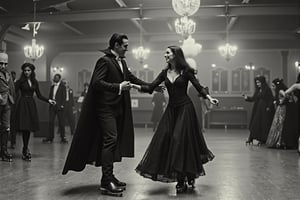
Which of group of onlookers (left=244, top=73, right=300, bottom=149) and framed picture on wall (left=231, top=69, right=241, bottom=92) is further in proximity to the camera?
framed picture on wall (left=231, top=69, right=241, bottom=92)

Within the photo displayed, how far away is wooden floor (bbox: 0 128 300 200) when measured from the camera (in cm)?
325

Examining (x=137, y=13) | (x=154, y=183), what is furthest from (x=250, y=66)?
(x=154, y=183)

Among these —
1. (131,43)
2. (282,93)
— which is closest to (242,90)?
(131,43)

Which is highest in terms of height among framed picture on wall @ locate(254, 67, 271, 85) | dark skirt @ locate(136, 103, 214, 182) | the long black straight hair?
framed picture on wall @ locate(254, 67, 271, 85)

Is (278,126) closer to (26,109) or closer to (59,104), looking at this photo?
(59,104)

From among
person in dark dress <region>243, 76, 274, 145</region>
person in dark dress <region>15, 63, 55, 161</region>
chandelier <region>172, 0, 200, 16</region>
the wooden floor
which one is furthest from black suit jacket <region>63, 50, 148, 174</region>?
person in dark dress <region>243, 76, 274, 145</region>

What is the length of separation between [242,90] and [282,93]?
29.2 feet

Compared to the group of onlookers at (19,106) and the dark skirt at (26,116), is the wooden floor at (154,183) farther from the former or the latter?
the dark skirt at (26,116)

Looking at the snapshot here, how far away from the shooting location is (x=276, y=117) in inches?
296

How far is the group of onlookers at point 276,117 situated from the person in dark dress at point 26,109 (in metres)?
4.23

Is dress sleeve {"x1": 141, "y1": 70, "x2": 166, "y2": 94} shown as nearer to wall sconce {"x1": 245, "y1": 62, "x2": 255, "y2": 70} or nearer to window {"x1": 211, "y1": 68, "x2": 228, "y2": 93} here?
window {"x1": 211, "y1": 68, "x2": 228, "y2": 93}

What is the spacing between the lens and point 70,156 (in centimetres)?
333

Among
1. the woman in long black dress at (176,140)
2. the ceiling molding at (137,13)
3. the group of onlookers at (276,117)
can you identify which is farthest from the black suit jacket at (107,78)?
the ceiling molding at (137,13)

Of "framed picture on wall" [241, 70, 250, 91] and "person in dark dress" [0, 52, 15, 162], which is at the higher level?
"framed picture on wall" [241, 70, 250, 91]
